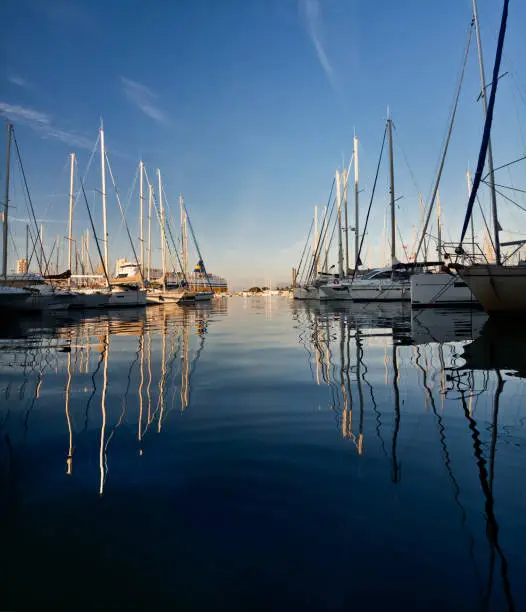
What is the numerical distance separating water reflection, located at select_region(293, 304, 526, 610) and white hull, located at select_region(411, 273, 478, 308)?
14139mm

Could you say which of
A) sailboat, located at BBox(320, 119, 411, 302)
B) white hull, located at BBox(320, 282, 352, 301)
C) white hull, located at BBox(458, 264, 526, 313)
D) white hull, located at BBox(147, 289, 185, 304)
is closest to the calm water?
white hull, located at BBox(458, 264, 526, 313)

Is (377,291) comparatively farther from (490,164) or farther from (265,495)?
(265,495)

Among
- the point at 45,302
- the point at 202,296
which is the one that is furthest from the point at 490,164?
the point at 202,296

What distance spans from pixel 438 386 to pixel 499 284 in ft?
40.5

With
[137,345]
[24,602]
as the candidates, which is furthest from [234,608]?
[137,345]

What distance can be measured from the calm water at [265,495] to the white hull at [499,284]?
36.7 feet

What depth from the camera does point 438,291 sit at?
25609mm

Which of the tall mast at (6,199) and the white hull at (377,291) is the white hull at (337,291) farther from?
the tall mast at (6,199)

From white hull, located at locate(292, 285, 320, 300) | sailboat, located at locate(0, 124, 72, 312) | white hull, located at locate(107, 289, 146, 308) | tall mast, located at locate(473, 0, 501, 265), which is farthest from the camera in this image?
white hull, located at locate(292, 285, 320, 300)

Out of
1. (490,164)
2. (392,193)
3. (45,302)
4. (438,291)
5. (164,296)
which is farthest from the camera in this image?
(164,296)

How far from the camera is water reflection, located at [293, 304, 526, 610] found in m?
2.55

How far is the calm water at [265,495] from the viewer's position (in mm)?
1730

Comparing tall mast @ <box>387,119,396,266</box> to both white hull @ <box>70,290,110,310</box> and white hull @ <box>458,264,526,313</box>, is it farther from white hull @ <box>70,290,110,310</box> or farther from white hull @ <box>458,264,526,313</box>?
white hull @ <box>70,290,110,310</box>

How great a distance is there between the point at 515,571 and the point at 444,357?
21.8ft
